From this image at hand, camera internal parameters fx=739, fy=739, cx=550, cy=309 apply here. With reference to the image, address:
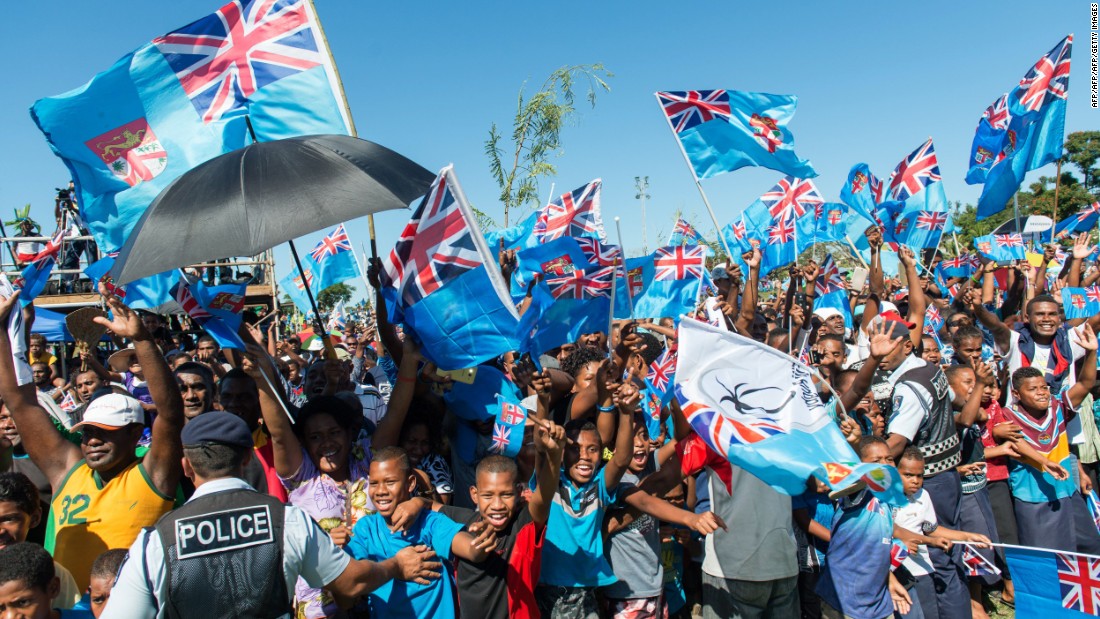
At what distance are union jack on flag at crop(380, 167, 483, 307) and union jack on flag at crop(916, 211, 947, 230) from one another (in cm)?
757

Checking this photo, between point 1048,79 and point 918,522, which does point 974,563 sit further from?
point 1048,79

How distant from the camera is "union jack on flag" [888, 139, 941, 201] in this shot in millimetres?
9359

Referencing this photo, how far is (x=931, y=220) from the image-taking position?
30.4ft

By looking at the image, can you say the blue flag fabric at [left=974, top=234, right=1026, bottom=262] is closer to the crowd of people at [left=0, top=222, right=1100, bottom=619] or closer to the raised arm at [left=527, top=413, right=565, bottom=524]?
the crowd of people at [left=0, top=222, right=1100, bottom=619]

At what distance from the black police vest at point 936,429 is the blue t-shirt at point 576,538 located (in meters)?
2.35

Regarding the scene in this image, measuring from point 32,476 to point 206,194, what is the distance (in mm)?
1797

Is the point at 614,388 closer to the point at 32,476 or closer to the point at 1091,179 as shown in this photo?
the point at 32,476

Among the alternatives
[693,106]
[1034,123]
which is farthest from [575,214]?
[1034,123]

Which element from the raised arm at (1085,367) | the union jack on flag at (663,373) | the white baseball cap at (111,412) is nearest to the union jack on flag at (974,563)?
the raised arm at (1085,367)

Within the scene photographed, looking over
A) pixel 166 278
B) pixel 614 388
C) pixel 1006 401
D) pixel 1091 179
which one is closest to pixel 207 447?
pixel 614 388

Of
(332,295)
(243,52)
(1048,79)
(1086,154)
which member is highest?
(243,52)

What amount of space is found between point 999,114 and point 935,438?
19.7 feet

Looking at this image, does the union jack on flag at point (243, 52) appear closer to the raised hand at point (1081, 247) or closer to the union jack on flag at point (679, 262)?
the union jack on flag at point (679, 262)

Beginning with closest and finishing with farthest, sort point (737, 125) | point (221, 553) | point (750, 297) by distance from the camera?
1. point (221, 553)
2. point (750, 297)
3. point (737, 125)
